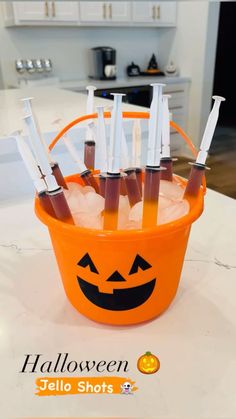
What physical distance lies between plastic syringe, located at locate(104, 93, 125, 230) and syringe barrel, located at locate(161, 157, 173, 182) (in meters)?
0.14

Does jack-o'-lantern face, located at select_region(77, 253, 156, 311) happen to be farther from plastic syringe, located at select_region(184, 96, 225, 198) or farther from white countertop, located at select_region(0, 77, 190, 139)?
white countertop, located at select_region(0, 77, 190, 139)

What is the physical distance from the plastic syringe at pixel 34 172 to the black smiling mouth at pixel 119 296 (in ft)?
0.33

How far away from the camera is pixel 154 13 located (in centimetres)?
370

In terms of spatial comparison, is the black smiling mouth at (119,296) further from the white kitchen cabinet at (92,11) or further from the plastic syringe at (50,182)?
the white kitchen cabinet at (92,11)

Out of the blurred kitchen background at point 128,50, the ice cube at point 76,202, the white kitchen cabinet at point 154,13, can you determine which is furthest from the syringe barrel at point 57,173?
the white kitchen cabinet at point 154,13

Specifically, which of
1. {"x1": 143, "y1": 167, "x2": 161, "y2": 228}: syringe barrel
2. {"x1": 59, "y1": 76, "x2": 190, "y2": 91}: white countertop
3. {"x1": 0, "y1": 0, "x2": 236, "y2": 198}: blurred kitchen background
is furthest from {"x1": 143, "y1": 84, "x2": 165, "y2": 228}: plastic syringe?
{"x1": 59, "y1": 76, "x2": 190, "y2": 91}: white countertop

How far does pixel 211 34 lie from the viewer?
3.51 m

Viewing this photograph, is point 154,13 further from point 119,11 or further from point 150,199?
point 150,199

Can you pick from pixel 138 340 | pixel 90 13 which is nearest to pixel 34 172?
pixel 138 340

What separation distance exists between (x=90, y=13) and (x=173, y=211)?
351 cm

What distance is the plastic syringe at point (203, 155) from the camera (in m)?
0.40

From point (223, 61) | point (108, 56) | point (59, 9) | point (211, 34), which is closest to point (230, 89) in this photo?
point (223, 61)

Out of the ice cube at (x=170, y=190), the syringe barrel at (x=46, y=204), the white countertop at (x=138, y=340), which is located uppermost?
the syringe barrel at (x=46, y=204)

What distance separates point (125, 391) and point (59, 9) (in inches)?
140
